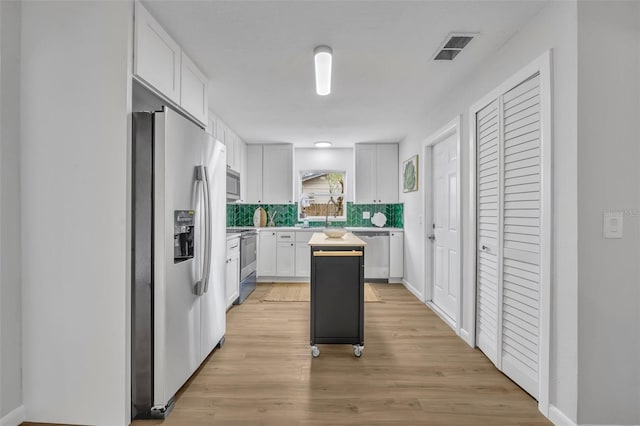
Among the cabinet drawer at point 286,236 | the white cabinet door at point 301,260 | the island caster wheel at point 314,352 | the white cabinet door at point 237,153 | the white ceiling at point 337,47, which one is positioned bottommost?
the island caster wheel at point 314,352

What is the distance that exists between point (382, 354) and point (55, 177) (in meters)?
2.64

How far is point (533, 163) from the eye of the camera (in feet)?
6.83

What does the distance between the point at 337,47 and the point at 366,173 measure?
351cm

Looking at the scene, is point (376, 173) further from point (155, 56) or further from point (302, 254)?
point (155, 56)

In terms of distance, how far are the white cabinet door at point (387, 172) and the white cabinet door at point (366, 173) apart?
7 centimetres

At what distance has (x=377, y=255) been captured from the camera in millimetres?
5520

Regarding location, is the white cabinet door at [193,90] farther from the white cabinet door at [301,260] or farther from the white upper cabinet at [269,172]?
the white cabinet door at [301,260]

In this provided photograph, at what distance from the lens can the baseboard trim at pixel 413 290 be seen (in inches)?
175

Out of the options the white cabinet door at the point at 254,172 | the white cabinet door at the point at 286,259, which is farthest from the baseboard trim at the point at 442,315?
the white cabinet door at the point at 254,172

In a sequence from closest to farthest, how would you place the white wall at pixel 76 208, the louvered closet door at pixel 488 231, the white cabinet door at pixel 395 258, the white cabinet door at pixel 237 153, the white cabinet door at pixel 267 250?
the white wall at pixel 76 208 → the louvered closet door at pixel 488 231 → the white cabinet door at pixel 237 153 → the white cabinet door at pixel 395 258 → the white cabinet door at pixel 267 250

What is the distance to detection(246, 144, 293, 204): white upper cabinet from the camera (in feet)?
19.4

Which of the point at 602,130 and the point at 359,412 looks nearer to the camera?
the point at 602,130

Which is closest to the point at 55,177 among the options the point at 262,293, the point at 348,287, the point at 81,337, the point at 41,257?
the point at 41,257

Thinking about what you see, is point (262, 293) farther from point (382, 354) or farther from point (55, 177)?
point (55, 177)
